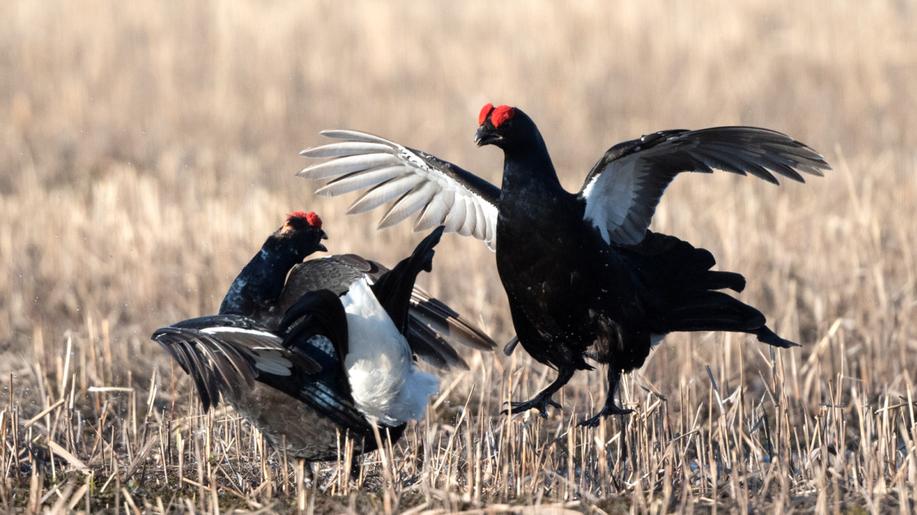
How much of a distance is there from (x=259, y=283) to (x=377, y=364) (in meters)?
0.60

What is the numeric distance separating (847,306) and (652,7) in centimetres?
852

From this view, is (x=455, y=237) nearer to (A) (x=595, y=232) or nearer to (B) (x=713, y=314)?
(B) (x=713, y=314)

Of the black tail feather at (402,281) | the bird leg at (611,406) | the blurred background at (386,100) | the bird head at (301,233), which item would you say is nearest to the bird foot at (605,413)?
the bird leg at (611,406)

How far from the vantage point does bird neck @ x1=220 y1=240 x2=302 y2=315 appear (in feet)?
15.7

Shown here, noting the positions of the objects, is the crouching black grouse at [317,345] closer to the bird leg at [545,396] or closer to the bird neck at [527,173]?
the bird neck at [527,173]

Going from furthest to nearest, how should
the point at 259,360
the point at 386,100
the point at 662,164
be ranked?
the point at 386,100
the point at 662,164
the point at 259,360

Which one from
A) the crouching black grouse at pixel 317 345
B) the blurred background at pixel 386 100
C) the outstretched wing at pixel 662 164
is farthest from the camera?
the blurred background at pixel 386 100

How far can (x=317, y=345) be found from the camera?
4664 mm

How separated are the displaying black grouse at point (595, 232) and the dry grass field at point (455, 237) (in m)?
0.30

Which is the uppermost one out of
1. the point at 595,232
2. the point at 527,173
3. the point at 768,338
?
the point at 527,173

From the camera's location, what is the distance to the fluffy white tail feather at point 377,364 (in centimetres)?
452

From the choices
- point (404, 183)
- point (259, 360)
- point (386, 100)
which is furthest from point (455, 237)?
point (386, 100)

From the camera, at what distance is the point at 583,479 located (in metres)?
4.41

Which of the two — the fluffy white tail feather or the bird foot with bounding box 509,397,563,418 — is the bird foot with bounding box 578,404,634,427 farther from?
the fluffy white tail feather
